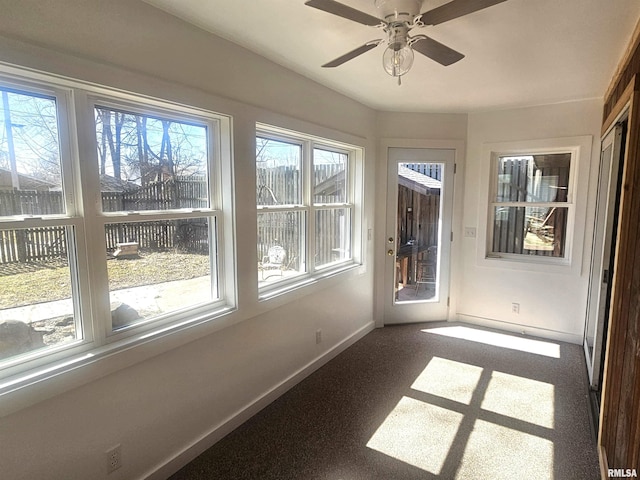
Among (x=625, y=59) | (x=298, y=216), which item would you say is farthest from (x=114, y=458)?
(x=625, y=59)

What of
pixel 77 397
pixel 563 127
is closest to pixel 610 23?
pixel 563 127

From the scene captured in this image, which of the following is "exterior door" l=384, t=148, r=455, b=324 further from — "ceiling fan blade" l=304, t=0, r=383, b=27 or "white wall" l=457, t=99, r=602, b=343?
"ceiling fan blade" l=304, t=0, r=383, b=27

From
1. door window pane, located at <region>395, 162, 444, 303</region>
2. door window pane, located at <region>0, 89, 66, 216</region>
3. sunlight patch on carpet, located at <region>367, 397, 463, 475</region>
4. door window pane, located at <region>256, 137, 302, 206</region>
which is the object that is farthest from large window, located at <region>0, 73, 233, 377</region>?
door window pane, located at <region>395, 162, 444, 303</region>

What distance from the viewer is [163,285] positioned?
201 cm

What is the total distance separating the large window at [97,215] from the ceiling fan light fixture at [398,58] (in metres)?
1.03

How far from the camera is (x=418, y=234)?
4219 millimetres

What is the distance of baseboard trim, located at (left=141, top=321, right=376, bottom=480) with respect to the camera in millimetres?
1970

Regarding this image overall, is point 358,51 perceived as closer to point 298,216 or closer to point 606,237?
point 298,216

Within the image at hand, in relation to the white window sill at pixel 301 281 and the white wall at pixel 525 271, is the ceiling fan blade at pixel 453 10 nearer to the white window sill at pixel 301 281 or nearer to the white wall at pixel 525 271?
the white window sill at pixel 301 281

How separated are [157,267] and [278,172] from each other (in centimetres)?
121

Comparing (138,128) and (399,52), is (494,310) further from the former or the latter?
(138,128)

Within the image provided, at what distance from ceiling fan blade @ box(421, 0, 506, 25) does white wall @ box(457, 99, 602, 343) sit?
2.76 metres

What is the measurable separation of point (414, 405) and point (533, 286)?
2156mm

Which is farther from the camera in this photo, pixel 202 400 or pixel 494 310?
pixel 494 310
